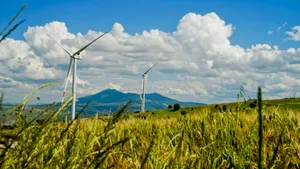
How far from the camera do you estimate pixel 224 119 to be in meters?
7.14

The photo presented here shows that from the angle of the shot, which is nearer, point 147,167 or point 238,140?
point 147,167

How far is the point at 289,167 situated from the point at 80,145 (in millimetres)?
3027

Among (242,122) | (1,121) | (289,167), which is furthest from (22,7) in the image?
(242,122)

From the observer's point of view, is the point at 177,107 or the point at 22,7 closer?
the point at 22,7

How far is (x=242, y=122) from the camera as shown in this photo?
7727 millimetres

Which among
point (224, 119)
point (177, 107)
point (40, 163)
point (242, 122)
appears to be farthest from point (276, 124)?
point (177, 107)

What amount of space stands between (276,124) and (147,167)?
4.13 m

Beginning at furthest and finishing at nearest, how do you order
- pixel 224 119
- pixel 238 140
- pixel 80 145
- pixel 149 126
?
pixel 149 126 < pixel 224 119 < pixel 238 140 < pixel 80 145

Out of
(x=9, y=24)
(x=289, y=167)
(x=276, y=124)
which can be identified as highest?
(x=9, y=24)

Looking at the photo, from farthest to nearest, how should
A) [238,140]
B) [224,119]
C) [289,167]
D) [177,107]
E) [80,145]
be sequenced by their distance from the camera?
[177,107] < [224,119] < [238,140] < [80,145] < [289,167]

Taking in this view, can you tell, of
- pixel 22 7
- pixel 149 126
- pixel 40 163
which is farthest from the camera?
pixel 149 126

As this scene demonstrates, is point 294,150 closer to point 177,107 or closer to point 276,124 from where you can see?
point 276,124

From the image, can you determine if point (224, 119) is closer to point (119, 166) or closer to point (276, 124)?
point (276, 124)

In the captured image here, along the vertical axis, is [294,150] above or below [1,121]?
below
